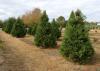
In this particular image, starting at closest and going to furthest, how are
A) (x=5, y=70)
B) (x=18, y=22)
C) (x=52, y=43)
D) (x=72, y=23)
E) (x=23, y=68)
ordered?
1. (x=5, y=70)
2. (x=23, y=68)
3. (x=72, y=23)
4. (x=52, y=43)
5. (x=18, y=22)

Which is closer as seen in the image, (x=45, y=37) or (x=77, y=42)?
(x=77, y=42)

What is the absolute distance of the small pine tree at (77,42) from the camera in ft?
38.9

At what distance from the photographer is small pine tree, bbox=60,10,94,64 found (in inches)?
467

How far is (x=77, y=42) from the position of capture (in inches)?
482

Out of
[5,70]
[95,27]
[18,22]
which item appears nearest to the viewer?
[5,70]

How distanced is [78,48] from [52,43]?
18.5 ft

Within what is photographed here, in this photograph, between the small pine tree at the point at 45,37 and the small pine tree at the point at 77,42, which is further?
the small pine tree at the point at 45,37

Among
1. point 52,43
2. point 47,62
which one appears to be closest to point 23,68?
point 47,62

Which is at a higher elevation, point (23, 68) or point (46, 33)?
point (46, 33)

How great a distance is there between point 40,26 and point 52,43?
1739mm

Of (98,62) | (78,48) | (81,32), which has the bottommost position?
(98,62)

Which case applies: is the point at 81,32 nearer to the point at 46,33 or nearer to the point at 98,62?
the point at 98,62

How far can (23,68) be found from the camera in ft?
34.9

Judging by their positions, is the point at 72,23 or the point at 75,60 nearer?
the point at 75,60
